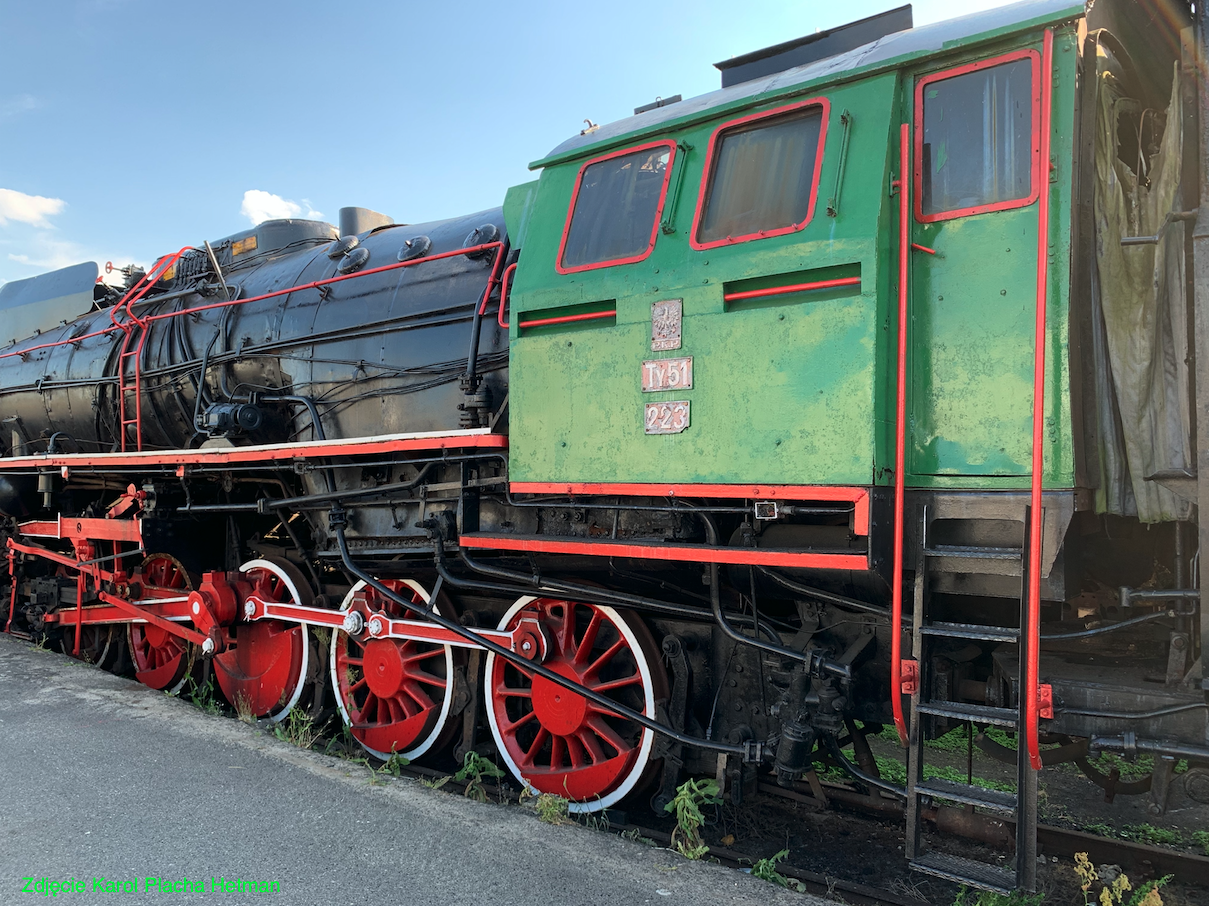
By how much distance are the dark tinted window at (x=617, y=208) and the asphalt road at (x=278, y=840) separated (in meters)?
2.45

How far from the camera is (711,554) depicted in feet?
10.0

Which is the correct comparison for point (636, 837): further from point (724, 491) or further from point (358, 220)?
point (358, 220)

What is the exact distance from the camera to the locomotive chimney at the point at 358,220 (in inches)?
262

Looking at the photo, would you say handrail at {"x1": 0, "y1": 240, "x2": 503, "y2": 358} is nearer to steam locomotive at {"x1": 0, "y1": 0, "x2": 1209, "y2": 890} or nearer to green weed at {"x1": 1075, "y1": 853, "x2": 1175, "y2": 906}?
steam locomotive at {"x1": 0, "y1": 0, "x2": 1209, "y2": 890}

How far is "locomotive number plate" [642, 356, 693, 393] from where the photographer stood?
3170 mm

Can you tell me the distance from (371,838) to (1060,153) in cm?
362

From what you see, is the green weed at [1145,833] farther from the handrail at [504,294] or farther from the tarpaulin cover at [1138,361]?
the handrail at [504,294]

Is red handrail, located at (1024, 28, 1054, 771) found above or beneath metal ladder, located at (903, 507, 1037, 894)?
above

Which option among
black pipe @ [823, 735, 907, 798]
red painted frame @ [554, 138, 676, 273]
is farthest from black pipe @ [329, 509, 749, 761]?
red painted frame @ [554, 138, 676, 273]

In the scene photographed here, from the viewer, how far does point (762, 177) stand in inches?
125

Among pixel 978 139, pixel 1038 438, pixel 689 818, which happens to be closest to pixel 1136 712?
pixel 1038 438

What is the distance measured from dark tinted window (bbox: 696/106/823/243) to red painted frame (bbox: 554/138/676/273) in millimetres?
196

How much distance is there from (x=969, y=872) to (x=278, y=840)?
2.59m

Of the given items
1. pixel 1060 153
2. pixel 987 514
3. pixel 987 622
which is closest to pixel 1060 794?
pixel 987 622
